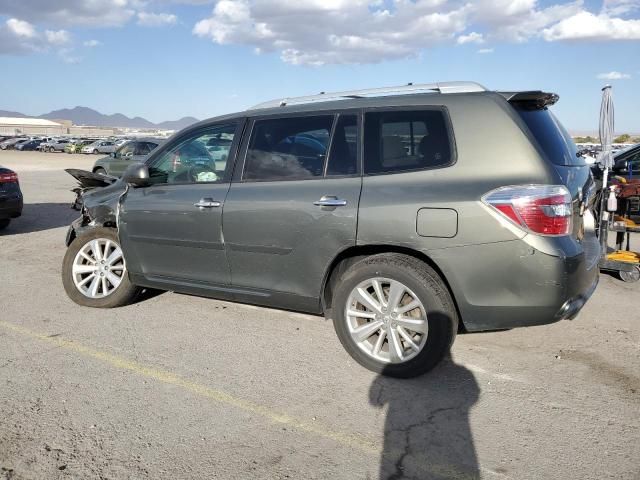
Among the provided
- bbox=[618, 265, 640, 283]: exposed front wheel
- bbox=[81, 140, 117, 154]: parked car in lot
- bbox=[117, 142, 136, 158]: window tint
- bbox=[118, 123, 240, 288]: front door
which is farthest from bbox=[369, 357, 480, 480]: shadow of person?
bbox=[81, 140, 117, 154]: parked car in lot

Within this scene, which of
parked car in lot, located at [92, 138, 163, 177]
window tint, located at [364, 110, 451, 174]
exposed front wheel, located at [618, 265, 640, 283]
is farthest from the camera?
parked car in lot, located at [92, 138, 163, 177]

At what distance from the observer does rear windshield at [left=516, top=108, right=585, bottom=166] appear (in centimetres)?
352

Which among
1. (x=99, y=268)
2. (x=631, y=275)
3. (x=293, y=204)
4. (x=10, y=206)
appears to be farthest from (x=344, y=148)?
(x=10, y=206)

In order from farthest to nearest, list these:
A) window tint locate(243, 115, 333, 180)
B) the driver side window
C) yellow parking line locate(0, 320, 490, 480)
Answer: the driver side window, window tint locate(243, 115, 333, 180), yellow parking line locate(0, 320, 490, 480)

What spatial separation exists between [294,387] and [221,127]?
2236 millimetres

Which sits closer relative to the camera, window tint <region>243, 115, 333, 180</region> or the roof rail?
the roof rail

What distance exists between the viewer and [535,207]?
3.26m

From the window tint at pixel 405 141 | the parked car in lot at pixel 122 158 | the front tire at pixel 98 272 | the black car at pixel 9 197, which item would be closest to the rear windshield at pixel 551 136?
the window tint at pixel 405 141

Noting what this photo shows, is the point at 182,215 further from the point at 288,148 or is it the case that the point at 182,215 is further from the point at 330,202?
the point at 330,202

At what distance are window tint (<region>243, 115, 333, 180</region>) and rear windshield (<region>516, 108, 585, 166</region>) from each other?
4.52 feet

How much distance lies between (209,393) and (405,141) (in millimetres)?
2109

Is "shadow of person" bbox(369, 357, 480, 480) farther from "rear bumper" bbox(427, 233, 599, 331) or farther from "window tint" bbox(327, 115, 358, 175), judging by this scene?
"window tint" bbox(327, 115, 358, 175)

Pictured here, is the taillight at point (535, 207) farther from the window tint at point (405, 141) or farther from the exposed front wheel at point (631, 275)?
the exposed front wheel at point (631, 275)

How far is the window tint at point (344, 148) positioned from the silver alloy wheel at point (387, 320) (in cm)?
81
